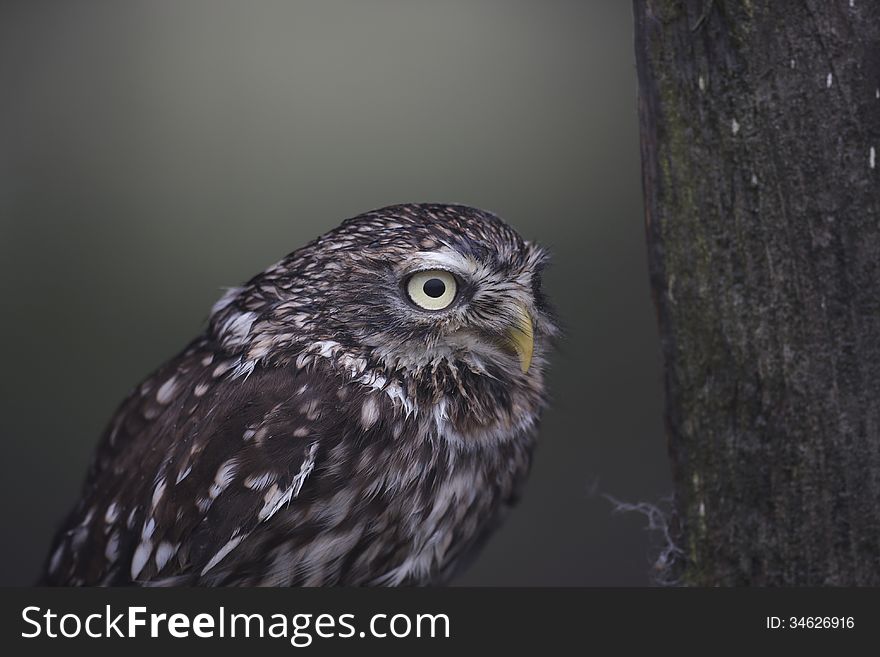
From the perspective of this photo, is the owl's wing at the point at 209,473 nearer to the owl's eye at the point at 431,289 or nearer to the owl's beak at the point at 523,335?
the owl's eye at the point at 431,289

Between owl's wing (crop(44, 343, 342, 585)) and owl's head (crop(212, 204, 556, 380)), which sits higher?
owl's head (crop(212, 204, 556, 380))

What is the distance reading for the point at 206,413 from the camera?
74.6 inches

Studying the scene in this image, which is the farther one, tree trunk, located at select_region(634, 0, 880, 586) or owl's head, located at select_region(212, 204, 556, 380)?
owl's head, located at select_region(212, 204, 556, 380)

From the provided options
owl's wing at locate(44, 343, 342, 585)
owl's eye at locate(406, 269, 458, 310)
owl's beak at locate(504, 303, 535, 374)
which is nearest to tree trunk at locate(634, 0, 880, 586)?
owl's beak at locate(504, 303, 535, 374)

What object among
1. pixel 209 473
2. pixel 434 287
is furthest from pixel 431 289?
pixel 209 473

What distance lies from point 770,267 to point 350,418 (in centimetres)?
88

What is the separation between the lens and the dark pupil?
1.84 m

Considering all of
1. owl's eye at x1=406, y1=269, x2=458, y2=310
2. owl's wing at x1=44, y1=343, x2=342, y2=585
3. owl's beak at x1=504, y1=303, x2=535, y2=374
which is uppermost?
owl's eye at x1=406, y1=269, x2=458, y2=310

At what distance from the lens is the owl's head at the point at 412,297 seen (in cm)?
184

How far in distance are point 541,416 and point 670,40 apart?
3.23 feet

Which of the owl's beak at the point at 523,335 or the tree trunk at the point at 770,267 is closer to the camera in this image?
the tree trunk at the point at 770,267

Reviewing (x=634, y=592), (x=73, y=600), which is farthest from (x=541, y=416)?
(x=73, y=600)

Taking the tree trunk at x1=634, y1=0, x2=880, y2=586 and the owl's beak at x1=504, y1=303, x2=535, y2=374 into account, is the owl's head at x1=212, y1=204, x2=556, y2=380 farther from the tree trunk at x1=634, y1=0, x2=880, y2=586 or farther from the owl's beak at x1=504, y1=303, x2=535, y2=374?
the tree trunk at x1=634, y1=0, x2=880, y2=586

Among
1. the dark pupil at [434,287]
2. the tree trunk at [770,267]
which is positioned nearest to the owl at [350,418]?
the dark pupil at [434,287]
